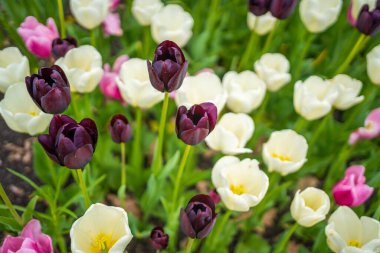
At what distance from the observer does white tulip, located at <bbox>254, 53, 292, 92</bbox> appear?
132cm

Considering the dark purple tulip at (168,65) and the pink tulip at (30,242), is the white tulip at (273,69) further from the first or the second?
the pink tulip at (30,242)

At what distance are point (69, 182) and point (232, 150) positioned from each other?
567 millimetres

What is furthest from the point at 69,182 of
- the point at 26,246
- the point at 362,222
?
the point at 362,222

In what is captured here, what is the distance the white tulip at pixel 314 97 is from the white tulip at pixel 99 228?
1.96ft

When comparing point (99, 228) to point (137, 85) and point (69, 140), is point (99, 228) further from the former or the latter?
point (137, 85)

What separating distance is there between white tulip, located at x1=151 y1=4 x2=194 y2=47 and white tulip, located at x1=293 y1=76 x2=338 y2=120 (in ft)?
1.14

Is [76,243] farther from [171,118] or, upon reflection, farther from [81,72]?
[171,118]

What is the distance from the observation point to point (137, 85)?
1128 mm

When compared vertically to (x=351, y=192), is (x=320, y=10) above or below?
above

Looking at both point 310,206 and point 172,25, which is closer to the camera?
point 310,206

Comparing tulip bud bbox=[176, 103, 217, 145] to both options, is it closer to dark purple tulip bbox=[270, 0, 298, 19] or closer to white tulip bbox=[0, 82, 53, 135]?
white tulip bbox=[0, 82, 53, 135]

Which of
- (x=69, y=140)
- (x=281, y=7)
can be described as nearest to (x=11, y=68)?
(x=69, y=140)

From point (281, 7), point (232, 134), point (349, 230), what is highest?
point (281, 7)

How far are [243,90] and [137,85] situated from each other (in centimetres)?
32
